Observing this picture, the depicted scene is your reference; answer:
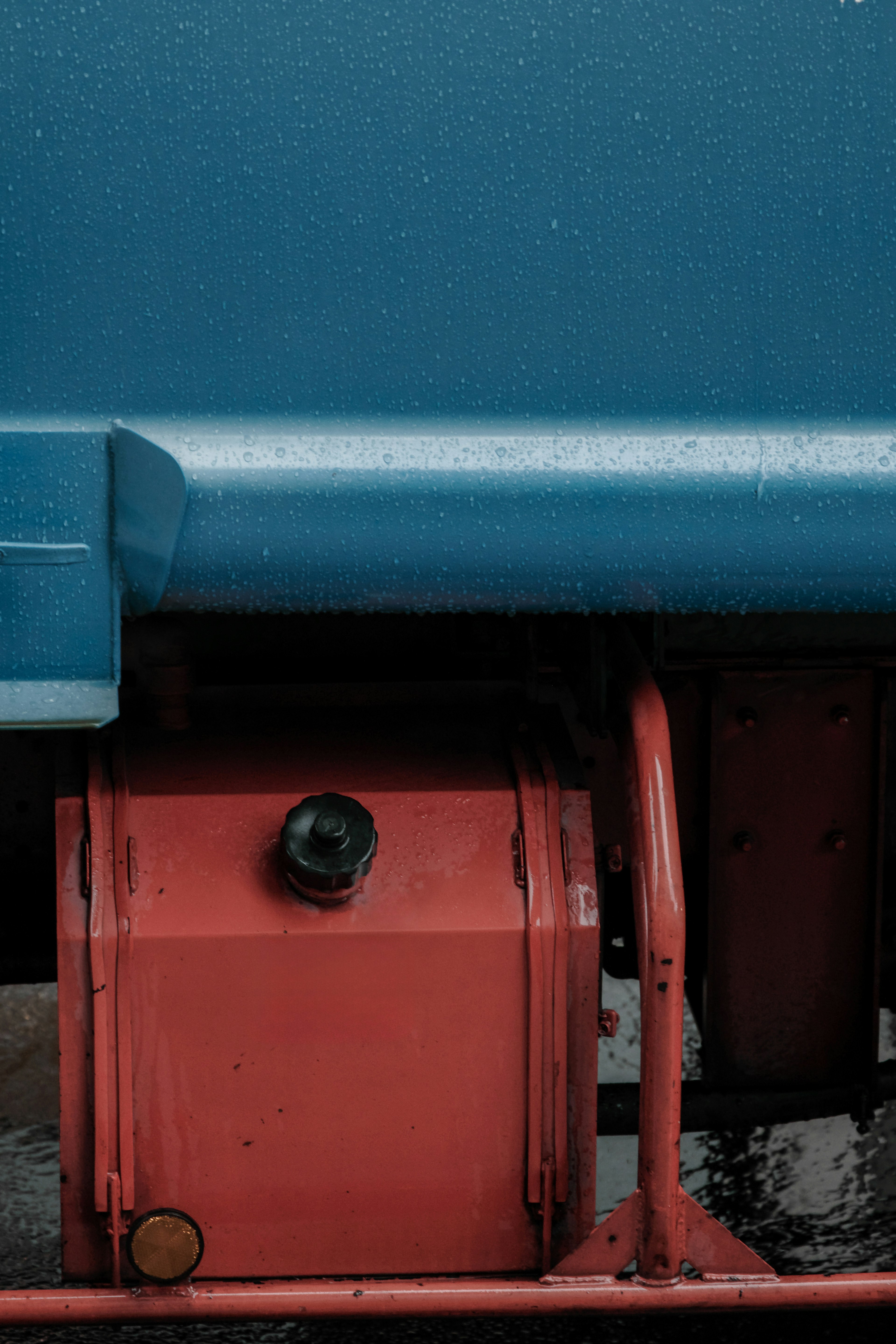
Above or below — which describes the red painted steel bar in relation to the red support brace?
below

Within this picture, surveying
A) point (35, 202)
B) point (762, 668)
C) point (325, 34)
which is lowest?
point (762, 668)

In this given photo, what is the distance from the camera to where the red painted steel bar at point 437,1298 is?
1.21 meters

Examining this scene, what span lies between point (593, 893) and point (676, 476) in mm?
538

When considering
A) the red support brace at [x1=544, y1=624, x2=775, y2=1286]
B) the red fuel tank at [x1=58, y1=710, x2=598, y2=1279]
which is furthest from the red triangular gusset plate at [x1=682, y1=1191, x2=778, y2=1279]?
the red fuel tank at [x1=58, y1=710, x2=598, y2=1279]

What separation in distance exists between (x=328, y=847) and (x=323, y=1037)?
245 millimetres

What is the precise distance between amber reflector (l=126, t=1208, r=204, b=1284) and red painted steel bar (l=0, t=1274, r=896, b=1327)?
2cm

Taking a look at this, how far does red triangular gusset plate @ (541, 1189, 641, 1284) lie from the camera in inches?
49.8

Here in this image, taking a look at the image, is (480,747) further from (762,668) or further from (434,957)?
(762,668)

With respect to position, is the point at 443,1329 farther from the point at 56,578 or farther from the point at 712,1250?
the point at 56,578

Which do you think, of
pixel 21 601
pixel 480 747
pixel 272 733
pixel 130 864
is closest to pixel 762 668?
pixel 480 747

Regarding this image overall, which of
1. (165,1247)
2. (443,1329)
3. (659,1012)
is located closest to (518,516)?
(659,1012)

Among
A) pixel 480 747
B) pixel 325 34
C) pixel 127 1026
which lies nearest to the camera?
pixel 325 34

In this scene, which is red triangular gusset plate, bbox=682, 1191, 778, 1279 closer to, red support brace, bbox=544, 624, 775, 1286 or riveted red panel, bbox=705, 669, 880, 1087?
red support brace, bbox=544, 624, 775, 1286

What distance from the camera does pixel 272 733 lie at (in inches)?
59.2
